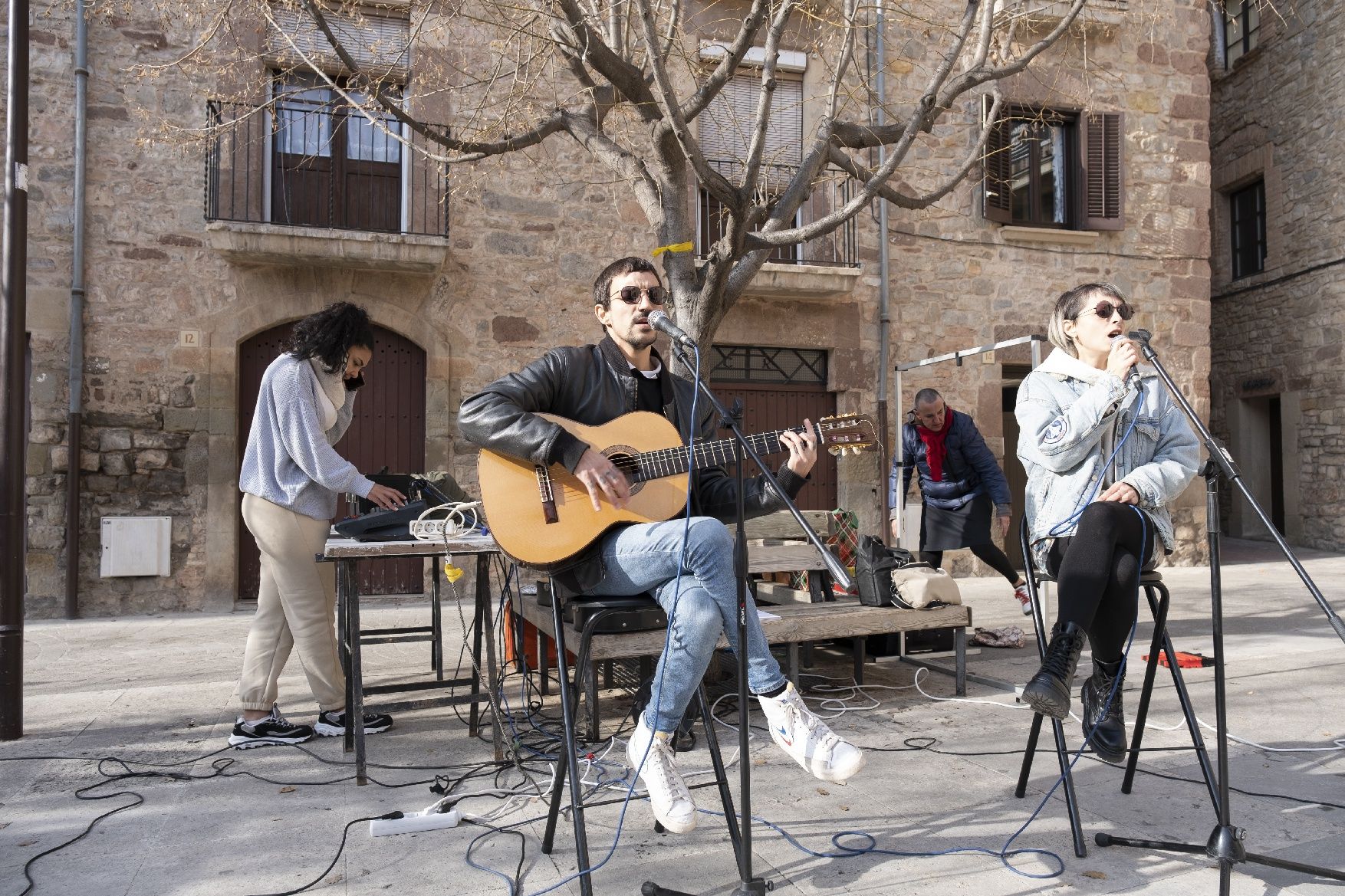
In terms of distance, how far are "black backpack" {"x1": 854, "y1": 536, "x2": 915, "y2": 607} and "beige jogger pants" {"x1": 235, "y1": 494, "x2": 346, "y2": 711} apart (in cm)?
242

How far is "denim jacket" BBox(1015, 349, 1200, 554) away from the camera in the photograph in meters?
3.03

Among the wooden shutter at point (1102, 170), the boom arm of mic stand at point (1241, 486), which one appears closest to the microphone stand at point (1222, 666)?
the boom arm of mic stand at point (1241, 486)

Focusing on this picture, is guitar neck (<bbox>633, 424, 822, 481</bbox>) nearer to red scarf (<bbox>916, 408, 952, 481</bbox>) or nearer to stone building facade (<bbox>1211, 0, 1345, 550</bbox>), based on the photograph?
red scarf (<bbox>916, 408, 952, 481</bbox>)

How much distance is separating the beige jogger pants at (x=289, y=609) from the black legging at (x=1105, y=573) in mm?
2826

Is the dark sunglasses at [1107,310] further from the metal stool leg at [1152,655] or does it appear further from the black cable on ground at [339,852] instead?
the black cable on ground at [339,852]

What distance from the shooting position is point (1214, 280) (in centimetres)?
1445

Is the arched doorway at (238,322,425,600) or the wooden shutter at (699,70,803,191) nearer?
the arched doorway at (238,322,425,600)

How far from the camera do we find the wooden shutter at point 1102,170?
1083 cm

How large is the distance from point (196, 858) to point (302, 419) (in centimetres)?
175

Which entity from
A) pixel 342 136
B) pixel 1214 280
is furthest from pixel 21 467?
pixel 1214 280

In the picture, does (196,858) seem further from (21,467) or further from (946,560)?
(946,560)

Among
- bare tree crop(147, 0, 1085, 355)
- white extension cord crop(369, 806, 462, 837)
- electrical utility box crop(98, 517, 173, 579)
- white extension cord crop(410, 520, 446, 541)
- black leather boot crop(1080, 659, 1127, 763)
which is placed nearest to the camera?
white extension cord crop(369, 806, 462, 837)

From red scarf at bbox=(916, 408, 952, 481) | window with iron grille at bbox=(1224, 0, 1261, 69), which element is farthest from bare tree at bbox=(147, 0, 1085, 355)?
window with iron grille at bbox=(1224, 0, 1261, 69)

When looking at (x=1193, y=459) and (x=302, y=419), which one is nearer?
(x=1193, y=459)
